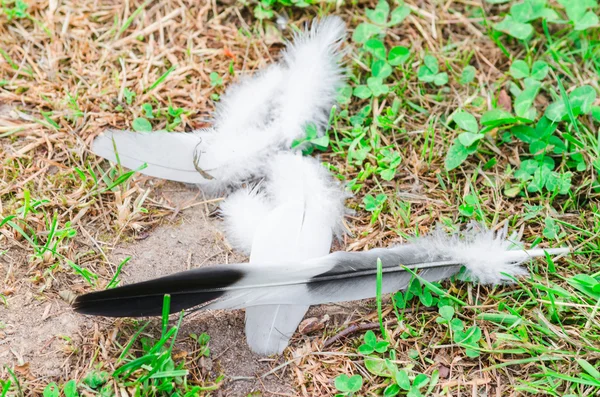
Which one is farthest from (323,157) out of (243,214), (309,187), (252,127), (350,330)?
(350,330)

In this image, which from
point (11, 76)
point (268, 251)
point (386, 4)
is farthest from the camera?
point (386, 4)

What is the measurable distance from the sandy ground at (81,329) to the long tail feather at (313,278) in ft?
0.48

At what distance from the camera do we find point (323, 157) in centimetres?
232

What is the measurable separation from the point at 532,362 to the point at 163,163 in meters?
1.48

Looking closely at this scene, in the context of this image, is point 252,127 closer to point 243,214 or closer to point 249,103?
point 249,103

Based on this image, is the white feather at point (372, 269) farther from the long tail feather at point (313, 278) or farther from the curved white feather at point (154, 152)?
the curved white feather at point (154, 152)

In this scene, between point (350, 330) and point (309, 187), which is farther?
point (309, 187)

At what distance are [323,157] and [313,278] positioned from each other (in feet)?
1.91

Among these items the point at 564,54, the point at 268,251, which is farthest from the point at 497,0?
the point at 268,251

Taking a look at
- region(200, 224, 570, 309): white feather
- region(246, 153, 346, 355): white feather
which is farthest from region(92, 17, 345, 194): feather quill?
region(200, 224, 570, 309): white feather

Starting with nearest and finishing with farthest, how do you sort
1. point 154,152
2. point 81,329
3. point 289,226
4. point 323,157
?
point 81,329
point 289,226
point 154,152
point 323,157

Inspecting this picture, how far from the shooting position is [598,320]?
1.93 m

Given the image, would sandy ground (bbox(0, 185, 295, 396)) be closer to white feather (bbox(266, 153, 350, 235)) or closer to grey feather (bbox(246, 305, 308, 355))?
grey feather (bbox(246, 305, 308, 355))

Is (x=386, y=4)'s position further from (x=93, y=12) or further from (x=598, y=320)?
(x=598, y=320)
